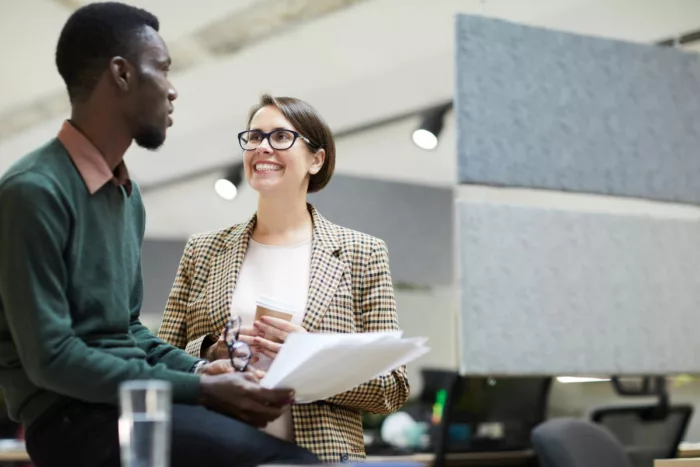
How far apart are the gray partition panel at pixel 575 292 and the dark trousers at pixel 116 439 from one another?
1097 mm

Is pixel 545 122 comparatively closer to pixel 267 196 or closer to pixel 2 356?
pixel 267 196

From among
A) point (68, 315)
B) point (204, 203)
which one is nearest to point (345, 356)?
point (68, 315)

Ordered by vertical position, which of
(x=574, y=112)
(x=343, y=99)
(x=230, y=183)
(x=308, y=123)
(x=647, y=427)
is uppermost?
(x=343, y=99)

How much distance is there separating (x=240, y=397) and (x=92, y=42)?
533 mm

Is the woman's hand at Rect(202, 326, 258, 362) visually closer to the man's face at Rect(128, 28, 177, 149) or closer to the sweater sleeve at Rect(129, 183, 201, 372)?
the sweater sleeve at Rect(129, 183, 201, 372)

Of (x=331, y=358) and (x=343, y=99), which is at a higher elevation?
(x=343, y=99)

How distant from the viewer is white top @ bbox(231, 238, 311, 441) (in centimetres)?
175

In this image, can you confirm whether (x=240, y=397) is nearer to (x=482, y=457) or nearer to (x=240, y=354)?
(x=240, y=354)

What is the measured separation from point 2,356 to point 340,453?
0.69 metres

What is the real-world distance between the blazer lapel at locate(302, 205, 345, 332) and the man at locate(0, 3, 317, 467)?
18.1 inches

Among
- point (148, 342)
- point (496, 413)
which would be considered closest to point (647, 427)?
point (496, 413)

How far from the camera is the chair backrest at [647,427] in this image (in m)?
3.60

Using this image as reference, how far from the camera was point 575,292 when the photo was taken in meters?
2.36

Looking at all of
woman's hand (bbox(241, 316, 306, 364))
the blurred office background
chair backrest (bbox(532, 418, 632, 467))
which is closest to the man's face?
woman's hand (bbox(241, 316, 306, 364))
